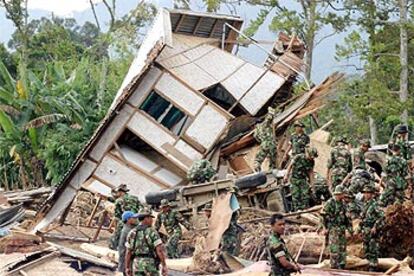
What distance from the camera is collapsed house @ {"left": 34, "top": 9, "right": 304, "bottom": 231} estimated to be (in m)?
19.5

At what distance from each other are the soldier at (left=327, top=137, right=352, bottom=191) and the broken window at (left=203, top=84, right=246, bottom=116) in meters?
5.42

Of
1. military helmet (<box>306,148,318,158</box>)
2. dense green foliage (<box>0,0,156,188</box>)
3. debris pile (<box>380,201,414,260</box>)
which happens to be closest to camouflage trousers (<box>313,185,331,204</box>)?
military helmet (<box>306,148,318,158</box>)

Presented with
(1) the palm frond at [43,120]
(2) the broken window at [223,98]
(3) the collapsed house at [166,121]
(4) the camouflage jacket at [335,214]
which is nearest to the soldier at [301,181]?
(4) the camouflage jacket at [335,214]

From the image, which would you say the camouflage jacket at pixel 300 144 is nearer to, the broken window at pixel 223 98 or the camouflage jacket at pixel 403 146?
the camouflage jacket at pixel 403 146

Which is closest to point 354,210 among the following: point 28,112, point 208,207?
point 208,207

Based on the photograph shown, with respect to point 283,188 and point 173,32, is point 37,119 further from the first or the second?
point 283,188

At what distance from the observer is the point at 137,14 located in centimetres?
4400

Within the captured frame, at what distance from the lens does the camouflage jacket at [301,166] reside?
1508 cm

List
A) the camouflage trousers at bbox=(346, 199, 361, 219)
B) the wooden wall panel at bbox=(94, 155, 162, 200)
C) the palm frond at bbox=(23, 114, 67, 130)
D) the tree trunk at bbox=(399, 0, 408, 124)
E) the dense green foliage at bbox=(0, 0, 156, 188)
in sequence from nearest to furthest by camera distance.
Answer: the camouflage trousers at bbox=(346, 199, 361, 219), the wooden wall panel at bbox=(94, 155, 162, 200), the palm frond at bbox=(23, 114, 67, 130), the dense green foliage at bbox=(0, 0, 156, 188), the tree trunk at bbox=(399, 0, 408, 124)

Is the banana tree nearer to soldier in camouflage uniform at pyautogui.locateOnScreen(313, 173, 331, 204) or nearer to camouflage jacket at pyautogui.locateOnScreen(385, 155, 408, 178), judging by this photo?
soldier in camouflage uniform at pyautogui.locateOnScreen(313, 173, 331, 204)

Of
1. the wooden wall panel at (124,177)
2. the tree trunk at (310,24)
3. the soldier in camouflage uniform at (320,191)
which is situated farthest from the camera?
the tree trunk at (310,24)

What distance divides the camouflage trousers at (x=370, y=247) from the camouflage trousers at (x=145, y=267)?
3228 millimetres

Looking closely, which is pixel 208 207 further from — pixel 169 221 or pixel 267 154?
pixel 267 154

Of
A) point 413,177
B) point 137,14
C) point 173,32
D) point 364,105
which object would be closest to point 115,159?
point 173,32
